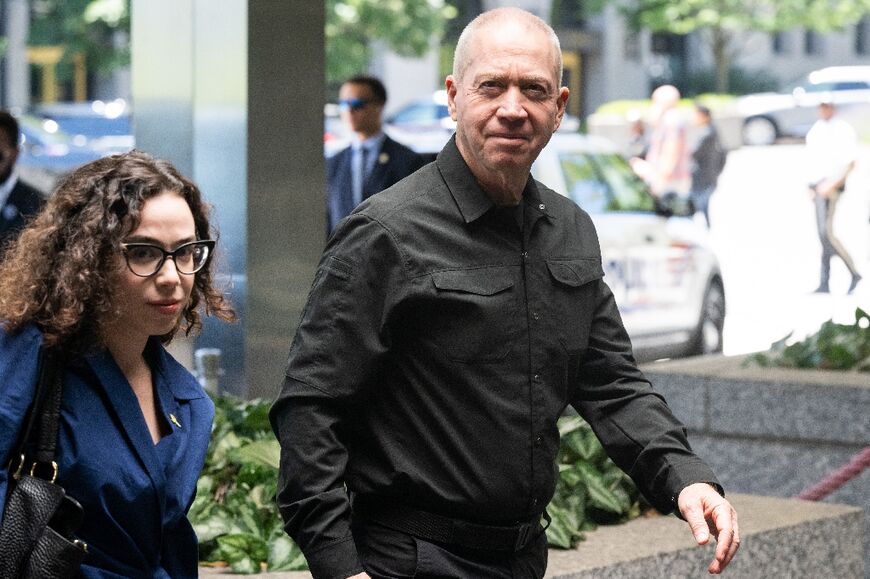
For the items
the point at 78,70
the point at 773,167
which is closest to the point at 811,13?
the point at 773,167

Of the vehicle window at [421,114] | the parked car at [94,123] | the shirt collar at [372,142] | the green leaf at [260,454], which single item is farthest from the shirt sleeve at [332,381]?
the vehicle window at [421,114]

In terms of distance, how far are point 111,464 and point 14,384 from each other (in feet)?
0.68

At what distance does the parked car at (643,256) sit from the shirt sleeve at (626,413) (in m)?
10.4

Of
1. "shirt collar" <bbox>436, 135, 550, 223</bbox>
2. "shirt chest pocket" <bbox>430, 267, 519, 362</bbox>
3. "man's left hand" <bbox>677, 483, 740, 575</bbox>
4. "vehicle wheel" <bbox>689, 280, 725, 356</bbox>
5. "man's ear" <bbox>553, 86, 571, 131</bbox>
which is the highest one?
"man's ear" <bbox>553, 86, 571, 131</bbox>

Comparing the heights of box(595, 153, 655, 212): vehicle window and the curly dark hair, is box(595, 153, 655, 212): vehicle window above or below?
below

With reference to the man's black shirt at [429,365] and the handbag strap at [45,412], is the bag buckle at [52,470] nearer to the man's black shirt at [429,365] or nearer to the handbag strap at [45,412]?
the handbag strap at [45,412]

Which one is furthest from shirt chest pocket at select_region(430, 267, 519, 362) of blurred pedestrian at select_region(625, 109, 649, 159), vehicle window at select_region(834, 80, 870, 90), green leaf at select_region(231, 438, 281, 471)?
vehicle window at select_region(834, 80, 870, 90)

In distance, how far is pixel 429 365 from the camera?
10.1 feet

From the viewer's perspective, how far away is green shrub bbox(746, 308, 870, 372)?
26.9 ft

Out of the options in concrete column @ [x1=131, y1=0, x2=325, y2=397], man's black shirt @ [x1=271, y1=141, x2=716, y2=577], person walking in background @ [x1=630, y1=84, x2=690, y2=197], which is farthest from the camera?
person walking in background @ [x1=630, y1=84, x2=690, y2=197]

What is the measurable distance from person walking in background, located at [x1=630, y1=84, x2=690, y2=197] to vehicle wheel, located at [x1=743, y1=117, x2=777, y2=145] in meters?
15.1

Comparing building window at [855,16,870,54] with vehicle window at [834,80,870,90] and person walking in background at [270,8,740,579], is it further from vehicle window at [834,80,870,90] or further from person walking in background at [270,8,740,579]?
person walking in background at [270,8,740,579]

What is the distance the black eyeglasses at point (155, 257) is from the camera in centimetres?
290

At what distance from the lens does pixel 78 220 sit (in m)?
2.94
